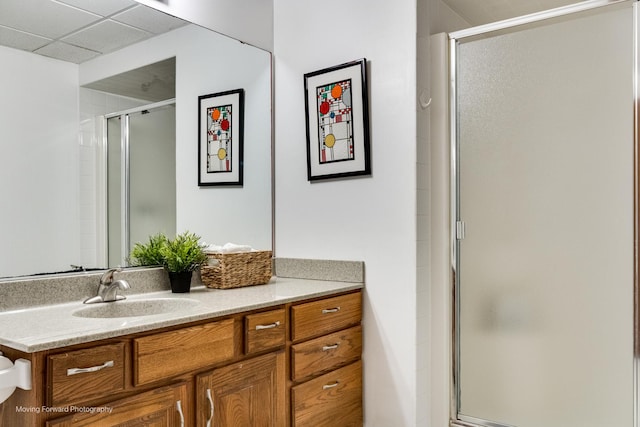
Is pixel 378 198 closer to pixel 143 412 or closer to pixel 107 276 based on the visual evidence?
pixel 107 276

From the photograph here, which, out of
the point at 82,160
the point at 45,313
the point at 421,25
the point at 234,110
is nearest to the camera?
the point at 45,313

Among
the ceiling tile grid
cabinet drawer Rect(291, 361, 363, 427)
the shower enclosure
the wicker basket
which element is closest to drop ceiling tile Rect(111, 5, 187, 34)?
the ceiling tile grid

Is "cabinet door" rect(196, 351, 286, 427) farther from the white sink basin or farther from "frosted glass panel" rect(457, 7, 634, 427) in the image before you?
"frosted glass panel" rect(457, 7, 634, 427)

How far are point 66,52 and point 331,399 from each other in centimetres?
174

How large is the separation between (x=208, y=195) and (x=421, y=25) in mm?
1240

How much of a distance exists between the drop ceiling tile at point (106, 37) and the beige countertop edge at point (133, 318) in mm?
984

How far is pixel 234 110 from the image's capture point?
259 cm

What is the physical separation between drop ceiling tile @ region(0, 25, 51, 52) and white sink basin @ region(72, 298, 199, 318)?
0.94 meters

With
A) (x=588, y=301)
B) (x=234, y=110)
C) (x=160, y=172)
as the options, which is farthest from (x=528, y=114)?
(x=160, y=172)

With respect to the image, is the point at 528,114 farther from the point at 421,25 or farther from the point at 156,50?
the point at 156,50

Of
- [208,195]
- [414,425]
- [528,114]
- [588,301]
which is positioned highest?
[528,114]

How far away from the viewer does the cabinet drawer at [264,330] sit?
6.06 feet

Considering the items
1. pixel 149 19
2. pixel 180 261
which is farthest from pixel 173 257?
pixel 149 19

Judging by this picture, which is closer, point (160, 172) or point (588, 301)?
point (588, 301)
